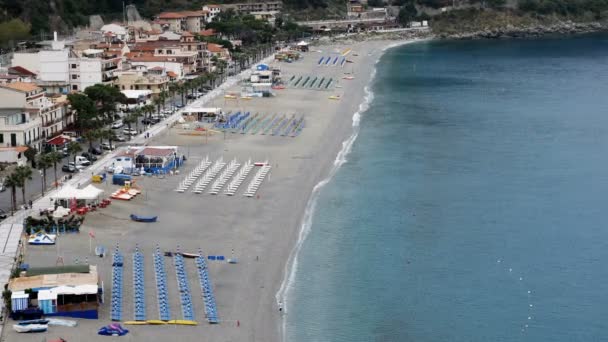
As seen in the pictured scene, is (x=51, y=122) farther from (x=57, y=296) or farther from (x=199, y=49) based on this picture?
(x=199, y=49)

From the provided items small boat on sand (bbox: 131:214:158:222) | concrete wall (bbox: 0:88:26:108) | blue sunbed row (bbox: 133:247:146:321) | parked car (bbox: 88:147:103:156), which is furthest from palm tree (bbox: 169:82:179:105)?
blue sunbed row (bbox: 133:247:146:321)

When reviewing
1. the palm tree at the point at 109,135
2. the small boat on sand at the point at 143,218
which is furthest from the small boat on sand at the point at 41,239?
the palm tree at the point at 109,135

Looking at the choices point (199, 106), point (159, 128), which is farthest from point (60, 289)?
point (199, 106)

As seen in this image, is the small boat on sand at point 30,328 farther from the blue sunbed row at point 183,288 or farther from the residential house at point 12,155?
the residential house at point 12,155

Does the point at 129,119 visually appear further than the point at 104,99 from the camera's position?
No

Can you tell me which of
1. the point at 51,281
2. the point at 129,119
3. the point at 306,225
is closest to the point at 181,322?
the point at 51,281

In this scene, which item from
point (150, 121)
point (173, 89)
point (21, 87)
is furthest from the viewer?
point (173, 89)
